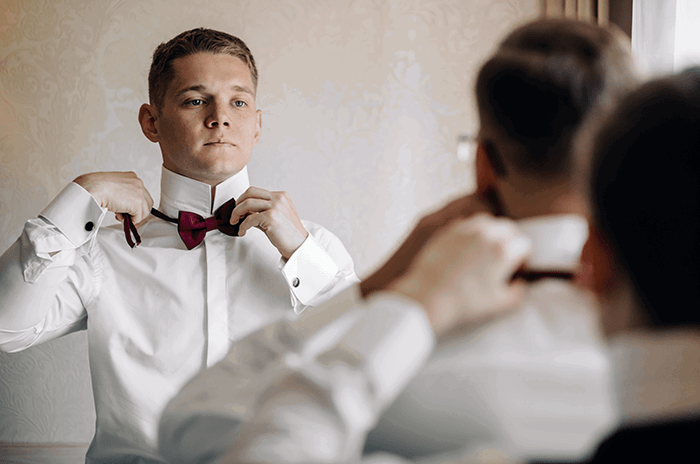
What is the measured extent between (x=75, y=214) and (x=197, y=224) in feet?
0.77

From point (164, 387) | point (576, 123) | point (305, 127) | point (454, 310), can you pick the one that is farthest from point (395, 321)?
point (305, 127)

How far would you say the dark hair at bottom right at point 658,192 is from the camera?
22 cm

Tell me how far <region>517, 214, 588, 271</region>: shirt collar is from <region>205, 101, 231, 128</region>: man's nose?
96 centimetres

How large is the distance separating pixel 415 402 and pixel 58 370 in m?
1.66

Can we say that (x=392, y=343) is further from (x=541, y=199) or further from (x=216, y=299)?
(x=216, y=299)

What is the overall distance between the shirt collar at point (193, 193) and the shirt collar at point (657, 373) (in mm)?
1057

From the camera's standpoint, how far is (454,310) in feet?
0.85

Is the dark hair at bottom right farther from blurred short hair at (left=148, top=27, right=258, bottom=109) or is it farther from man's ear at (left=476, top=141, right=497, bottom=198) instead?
blurred short hair at (left=148, top=27, right=258, bottom=109)

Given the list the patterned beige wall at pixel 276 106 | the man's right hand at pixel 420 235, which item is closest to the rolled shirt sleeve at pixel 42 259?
the patterned beige wall at pixel 276 106

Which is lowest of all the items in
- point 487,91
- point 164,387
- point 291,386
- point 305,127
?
point 164,387

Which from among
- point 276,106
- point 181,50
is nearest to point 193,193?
point 181,50

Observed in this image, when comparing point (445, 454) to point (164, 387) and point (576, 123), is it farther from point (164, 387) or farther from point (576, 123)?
point (164, 387)

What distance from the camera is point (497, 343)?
260 mm

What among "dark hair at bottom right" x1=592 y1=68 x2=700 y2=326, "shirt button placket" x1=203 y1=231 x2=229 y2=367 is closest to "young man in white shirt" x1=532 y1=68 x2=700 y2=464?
"dark hair at bottom right" x1=592 y1=68 x2=700 y2=326
